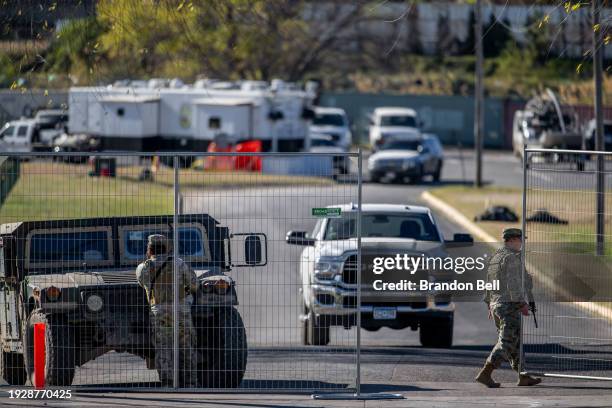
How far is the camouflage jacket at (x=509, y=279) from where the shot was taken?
11438 mm

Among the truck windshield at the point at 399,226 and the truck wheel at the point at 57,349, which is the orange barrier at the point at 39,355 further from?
the truck windshield at the point at 399,226

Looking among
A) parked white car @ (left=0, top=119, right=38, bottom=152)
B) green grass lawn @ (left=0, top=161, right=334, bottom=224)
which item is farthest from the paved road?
parked white car @ (left=0, top=119, right=38, bottom=152)

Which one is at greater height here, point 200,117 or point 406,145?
point 200,117

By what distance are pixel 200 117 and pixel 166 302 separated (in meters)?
34.1

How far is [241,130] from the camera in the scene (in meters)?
44.5

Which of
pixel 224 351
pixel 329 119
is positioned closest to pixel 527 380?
pixel 224 351

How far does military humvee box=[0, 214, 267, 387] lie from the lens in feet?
35.6

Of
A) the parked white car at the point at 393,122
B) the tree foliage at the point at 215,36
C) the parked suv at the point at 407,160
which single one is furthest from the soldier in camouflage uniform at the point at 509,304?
the parked white car at the point at 393,122

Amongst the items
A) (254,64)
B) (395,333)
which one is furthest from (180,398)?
(254,64)

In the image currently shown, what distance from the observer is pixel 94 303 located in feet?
35.6

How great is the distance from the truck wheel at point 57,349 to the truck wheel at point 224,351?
1.24m

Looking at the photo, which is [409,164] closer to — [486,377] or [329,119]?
[329,119]

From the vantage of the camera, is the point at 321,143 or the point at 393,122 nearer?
the point at 321,143

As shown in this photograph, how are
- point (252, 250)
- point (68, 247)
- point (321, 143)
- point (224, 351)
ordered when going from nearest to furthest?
point (252, 250) < point (224, 351) < point (68, 247) < point (321, 143)
